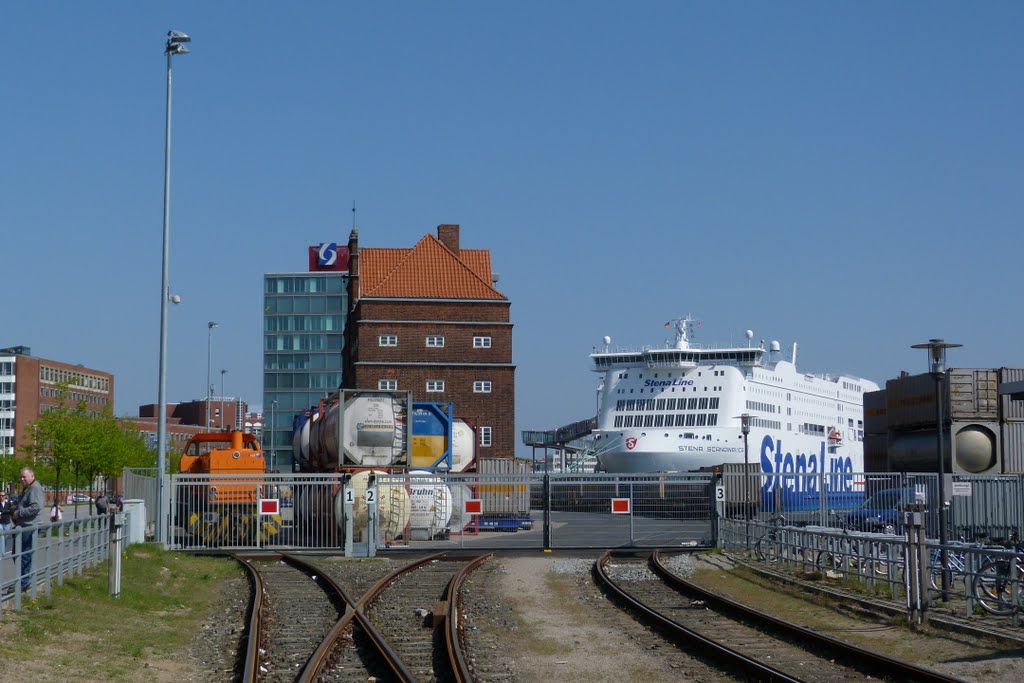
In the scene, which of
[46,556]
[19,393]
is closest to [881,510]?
→ [46,556]

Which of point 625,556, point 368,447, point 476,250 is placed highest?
point 476,250

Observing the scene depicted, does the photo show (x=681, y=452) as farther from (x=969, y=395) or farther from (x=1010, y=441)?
(x=1010, y=441)

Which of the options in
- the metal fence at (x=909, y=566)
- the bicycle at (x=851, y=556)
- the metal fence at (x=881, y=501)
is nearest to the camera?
the metal fence at (x=909, y=566)

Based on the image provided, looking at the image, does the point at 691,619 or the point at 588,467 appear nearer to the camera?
the point at 691,619

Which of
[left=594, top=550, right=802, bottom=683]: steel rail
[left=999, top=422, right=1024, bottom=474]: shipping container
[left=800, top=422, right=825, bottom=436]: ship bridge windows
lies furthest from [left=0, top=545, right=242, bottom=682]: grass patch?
[left=800, top=422, right=825, bottom=436]: ship bridge windows

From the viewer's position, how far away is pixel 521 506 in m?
42.6

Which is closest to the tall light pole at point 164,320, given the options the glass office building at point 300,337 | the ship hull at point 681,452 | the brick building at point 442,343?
the brick building at point 442,343

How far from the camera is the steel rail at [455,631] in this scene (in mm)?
11769

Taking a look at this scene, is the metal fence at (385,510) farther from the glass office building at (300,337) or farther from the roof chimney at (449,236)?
the glass office building at (300,337)

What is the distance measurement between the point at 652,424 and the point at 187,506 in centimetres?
5444

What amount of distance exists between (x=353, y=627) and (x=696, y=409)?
68.2 meters

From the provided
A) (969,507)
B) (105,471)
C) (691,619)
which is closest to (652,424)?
(105,471)

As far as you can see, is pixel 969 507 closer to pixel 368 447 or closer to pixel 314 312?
pixel 368 447

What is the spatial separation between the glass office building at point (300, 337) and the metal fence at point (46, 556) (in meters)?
96.0
